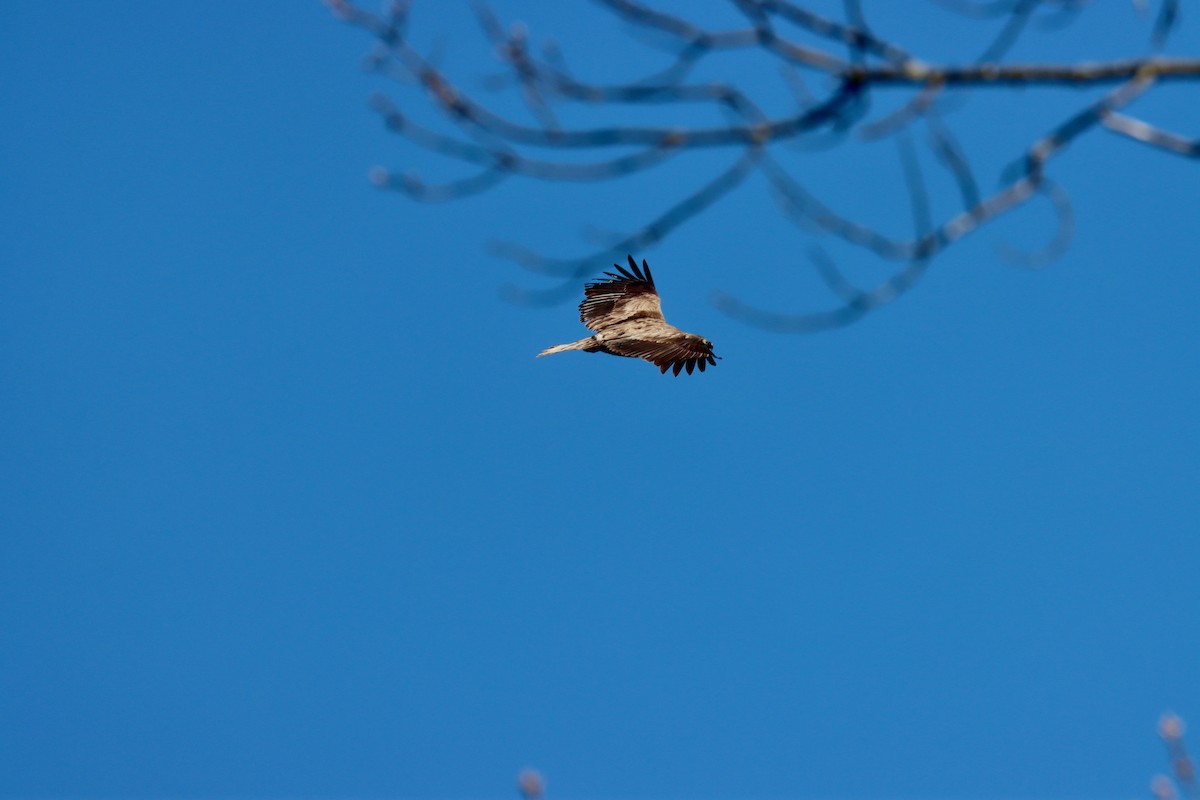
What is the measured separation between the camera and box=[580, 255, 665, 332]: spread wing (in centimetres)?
1952

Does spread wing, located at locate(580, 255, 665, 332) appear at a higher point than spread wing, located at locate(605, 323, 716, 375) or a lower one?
higher

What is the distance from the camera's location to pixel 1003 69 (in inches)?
146

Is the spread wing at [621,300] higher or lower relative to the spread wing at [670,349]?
higher

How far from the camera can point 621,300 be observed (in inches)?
782

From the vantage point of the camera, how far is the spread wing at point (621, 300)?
1952 cm

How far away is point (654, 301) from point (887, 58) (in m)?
16.1

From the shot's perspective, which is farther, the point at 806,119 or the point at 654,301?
the point at 654,301

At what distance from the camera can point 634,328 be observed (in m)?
19.0

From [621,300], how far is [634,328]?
3.52 feet

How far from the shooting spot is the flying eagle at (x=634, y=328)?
17.8 m

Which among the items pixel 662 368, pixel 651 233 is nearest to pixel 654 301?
pixel 662 368

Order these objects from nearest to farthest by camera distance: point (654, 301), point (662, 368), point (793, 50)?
point (793, 50), point (662, 368), point (654, 301)

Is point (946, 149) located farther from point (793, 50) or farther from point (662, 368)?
point (662, 368)

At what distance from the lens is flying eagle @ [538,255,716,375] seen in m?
17.8
